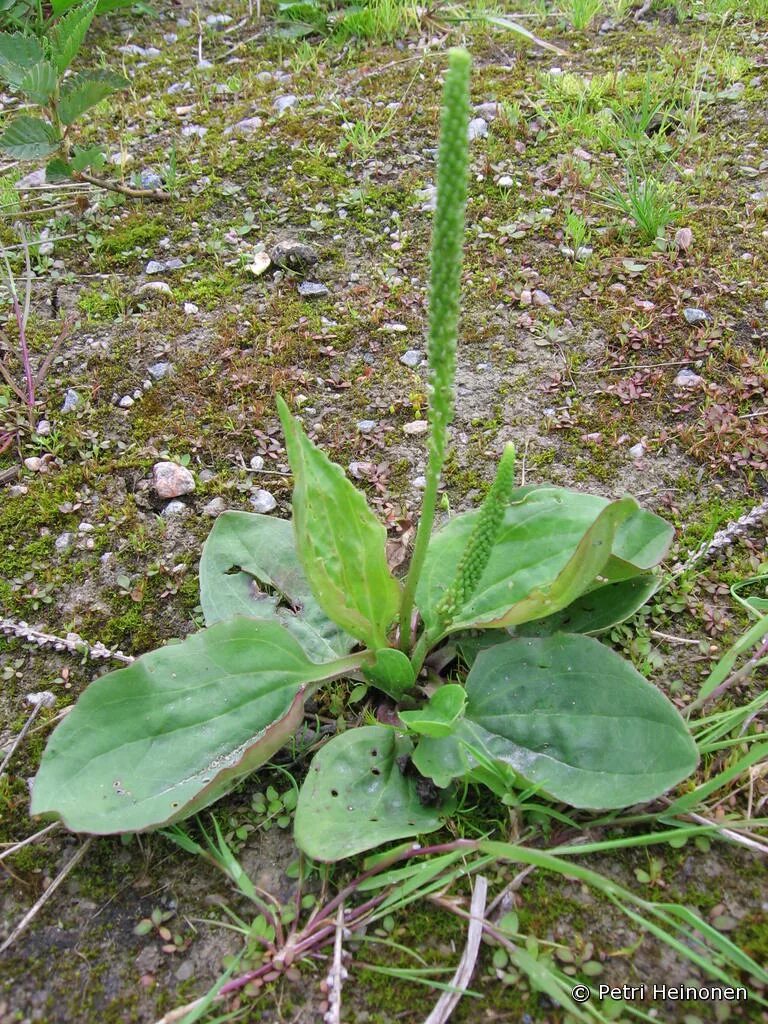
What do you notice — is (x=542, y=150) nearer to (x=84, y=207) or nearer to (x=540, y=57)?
(x=540, y=57)

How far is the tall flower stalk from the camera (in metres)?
1.66

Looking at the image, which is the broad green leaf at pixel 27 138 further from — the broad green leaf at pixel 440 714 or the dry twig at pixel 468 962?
the dry twig at pixel 468 962

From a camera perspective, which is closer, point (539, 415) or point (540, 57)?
point (539, 415)

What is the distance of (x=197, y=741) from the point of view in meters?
2.38

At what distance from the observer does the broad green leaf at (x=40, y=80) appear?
3914 millimetres

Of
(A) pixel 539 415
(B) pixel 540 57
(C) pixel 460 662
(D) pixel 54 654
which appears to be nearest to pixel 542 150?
(B) pixel 540 57

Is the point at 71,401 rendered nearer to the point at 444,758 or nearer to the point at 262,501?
the point at 262,501

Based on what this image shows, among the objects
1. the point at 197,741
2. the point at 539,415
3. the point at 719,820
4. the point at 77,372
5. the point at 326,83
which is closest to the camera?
the point at 719,820

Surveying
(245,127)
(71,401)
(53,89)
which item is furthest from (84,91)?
(71,401)

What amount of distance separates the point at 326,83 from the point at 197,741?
4629mm

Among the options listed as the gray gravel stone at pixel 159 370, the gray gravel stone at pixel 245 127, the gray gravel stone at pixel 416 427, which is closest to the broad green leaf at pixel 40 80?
the gray gravel stone at pixel 245 127

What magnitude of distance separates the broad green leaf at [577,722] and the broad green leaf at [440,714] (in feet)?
0.54

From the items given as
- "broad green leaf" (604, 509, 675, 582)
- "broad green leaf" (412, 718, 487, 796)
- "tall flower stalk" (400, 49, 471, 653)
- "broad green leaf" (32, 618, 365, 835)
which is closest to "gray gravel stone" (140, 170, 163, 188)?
"broad green leaf" (32, 618, 365, 835)

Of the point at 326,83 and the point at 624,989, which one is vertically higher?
the point at 326,83
